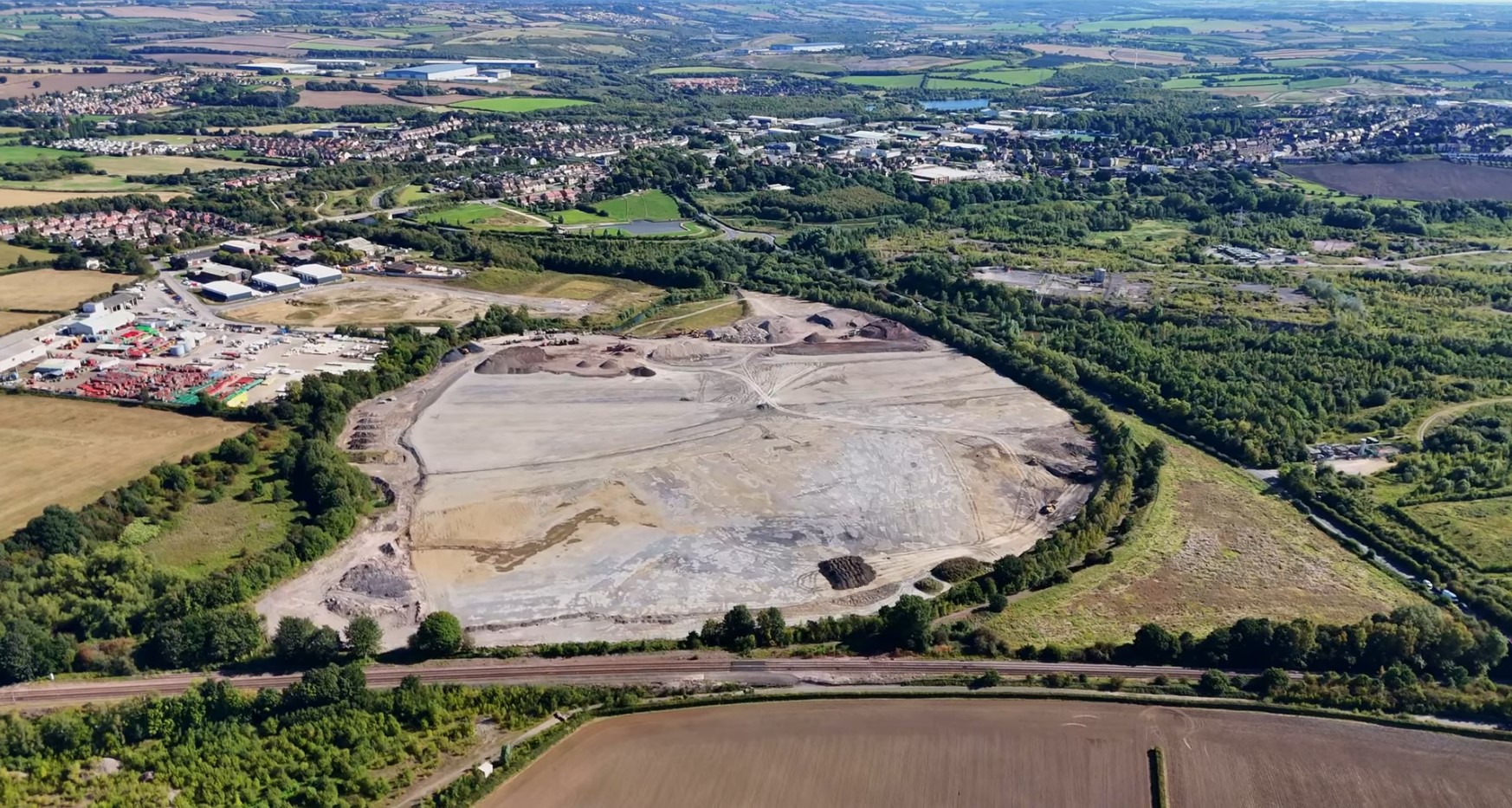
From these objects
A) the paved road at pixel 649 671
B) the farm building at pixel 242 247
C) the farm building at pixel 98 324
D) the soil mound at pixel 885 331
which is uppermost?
the farm building at pixel 242 247

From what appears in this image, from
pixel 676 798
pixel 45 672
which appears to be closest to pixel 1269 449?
pixel 676 798

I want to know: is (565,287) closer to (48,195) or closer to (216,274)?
(216,274)

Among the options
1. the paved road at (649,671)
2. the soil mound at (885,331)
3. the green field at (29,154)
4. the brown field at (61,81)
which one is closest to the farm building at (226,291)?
the soil mound at (885,331)

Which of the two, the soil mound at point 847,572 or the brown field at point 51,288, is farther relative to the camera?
the brown field at point 51,288

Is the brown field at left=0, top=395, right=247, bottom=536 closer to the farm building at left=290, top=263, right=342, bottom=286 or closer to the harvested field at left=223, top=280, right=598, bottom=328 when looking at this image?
the harvested field at left=223, top=280, right=598, bottom=328

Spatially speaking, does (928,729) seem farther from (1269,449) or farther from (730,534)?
(1269,449)

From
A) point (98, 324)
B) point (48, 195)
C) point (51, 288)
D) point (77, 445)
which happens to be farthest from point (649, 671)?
point (48, 195)

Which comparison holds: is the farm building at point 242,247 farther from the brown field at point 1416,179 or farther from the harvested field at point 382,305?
the brown field at point 1416,179
